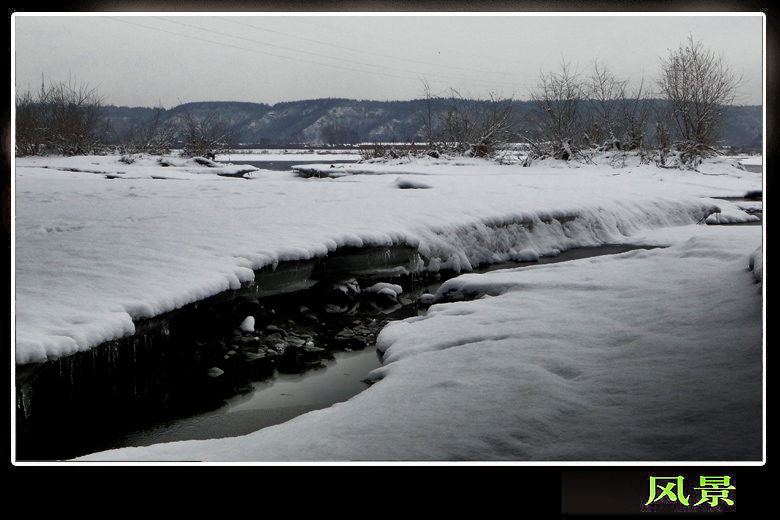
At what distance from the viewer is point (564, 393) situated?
2498 millimetres

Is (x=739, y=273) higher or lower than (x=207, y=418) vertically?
higher

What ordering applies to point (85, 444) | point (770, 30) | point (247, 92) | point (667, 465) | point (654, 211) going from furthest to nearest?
point (654, 211) → point (247, 92) → point (85, 444) → point (770, 30) → point (667, 465)

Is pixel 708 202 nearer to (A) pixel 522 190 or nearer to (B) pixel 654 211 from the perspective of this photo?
(B) pixel 654 211

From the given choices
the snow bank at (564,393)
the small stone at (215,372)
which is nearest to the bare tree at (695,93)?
the snow bank at (564,393)

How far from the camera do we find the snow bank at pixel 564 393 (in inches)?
87.3

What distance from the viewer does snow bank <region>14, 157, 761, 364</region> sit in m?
3.13

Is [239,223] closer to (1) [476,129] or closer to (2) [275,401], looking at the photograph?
(2) [275,401]

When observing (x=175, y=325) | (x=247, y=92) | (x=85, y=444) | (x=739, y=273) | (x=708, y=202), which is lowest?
(x=85, y=444)

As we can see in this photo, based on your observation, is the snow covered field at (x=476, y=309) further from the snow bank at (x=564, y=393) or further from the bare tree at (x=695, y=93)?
the bare tree at (x=695, y=93)

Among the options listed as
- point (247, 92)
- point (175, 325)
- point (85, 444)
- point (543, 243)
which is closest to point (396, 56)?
point (247, 92)

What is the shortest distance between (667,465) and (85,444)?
7.30 ft

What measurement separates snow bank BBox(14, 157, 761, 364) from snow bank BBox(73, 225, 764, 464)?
0.64 metres

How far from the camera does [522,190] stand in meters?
8.12

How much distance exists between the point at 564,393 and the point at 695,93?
2.03 metres
